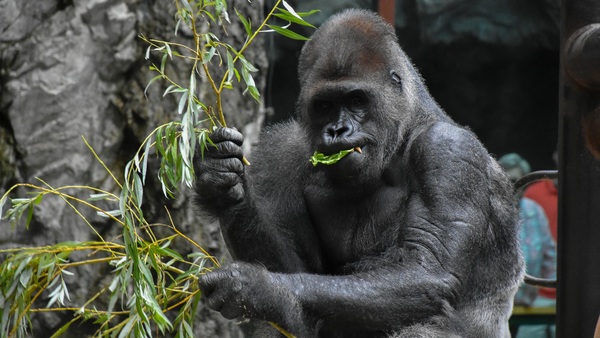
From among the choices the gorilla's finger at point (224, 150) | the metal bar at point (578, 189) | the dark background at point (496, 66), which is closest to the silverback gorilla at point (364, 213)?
the gorilla's finger at point (224, 150)

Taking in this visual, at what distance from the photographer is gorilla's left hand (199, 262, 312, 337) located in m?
3.61

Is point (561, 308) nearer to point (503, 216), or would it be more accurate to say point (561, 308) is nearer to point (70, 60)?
point (503, 216)

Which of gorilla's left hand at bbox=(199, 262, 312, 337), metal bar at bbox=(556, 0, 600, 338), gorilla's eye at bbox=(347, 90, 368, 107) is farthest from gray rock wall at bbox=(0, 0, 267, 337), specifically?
metal bar at bbox=(556, 0, 600, 338)

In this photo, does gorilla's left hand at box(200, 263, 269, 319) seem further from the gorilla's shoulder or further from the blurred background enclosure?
the blurred background enclosure

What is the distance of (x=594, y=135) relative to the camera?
9.16 feet

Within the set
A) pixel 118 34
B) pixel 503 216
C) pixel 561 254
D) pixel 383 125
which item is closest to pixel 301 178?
pixel 383 125

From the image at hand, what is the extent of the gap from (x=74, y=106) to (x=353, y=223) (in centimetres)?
256

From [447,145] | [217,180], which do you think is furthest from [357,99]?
[217,180]

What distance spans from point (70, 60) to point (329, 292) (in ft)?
9.96

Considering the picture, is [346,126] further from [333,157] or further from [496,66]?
[496,66]

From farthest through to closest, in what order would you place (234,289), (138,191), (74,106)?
(74,106), (138,191), (234,289)

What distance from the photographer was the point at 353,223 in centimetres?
434

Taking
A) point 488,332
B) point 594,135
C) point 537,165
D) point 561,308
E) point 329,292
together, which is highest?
point 594,135

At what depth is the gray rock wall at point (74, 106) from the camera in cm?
623
